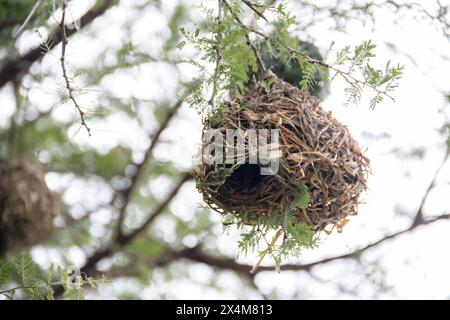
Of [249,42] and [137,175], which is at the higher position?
[137,175]

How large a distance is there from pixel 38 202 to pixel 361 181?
1.37 m

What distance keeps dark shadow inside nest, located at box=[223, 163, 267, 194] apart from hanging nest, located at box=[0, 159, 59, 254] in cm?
126

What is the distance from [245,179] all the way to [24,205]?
51.5 inches

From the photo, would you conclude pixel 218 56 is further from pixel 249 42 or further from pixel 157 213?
pixel 157 213

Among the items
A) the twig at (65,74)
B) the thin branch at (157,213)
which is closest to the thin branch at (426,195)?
the thin branch at (157,213)

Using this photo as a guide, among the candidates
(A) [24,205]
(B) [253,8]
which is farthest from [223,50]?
(A) [24,205]

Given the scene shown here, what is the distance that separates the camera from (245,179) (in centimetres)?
157

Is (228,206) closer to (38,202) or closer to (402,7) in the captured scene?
(402,7)

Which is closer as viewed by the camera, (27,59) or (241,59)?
(241,59)

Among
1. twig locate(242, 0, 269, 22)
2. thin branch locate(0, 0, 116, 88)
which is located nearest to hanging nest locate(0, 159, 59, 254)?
thin branch locate(0, 0, 116, 88)

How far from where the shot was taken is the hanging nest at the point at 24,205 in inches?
104

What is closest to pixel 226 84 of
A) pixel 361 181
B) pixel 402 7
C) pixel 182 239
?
pixel 361 181

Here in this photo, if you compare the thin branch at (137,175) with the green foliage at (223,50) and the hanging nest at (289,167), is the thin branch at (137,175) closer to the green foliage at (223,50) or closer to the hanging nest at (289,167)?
the hanging nest at (289,167)

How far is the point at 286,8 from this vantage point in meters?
1.49
